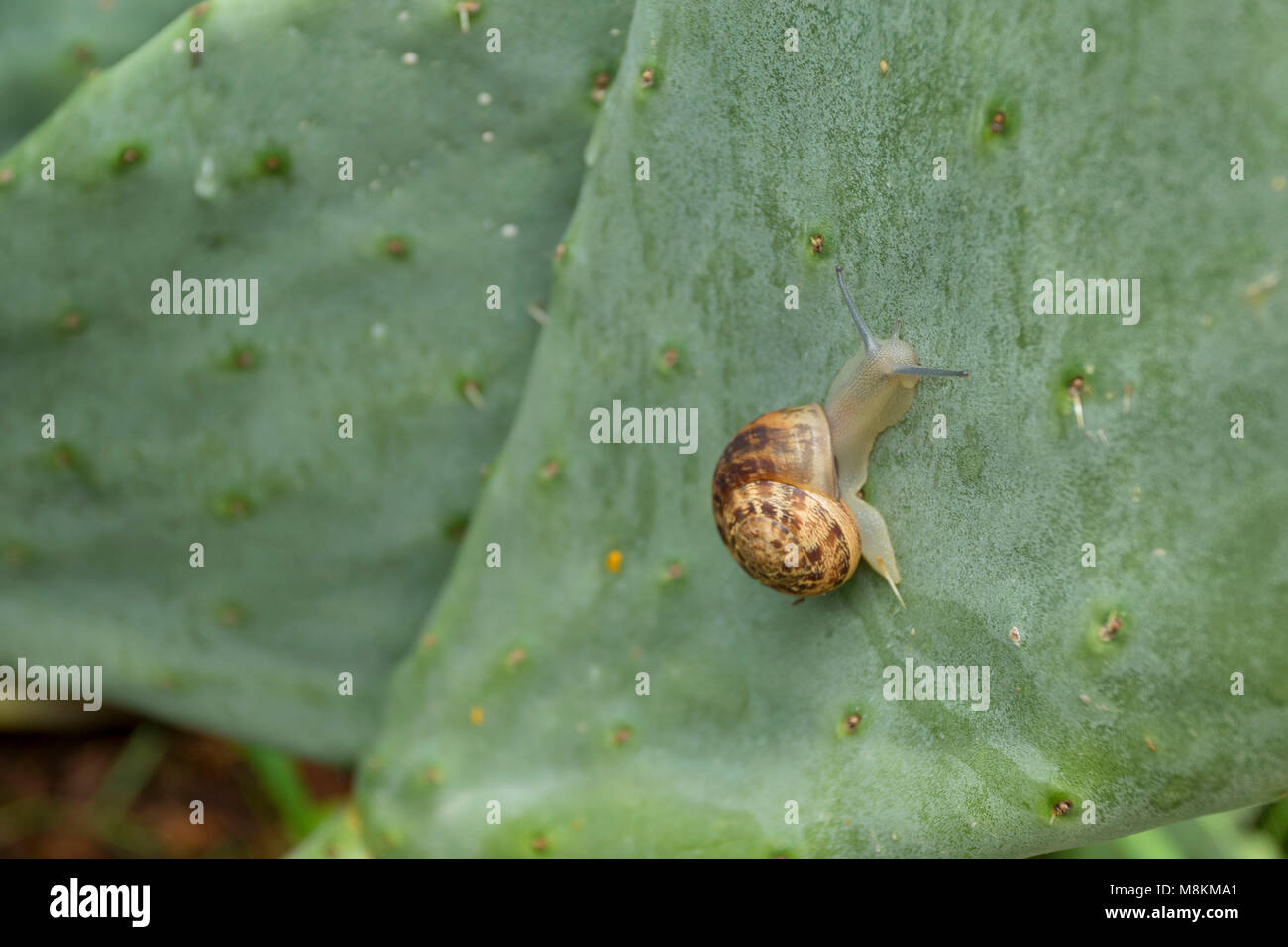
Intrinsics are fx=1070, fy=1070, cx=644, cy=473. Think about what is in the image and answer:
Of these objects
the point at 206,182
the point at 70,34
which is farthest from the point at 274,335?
the point at 70,34

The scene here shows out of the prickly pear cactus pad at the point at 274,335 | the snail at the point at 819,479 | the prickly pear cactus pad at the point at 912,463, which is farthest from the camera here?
the prickly pear cactus pad at the point at 274,335

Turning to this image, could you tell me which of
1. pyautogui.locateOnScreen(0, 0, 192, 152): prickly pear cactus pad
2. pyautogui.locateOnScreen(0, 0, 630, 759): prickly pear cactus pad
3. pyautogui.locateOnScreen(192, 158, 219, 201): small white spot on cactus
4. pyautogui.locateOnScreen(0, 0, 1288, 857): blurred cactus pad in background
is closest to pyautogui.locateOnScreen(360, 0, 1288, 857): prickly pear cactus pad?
pyautogui.locateOnScreen(0, 0, 1288, 857): blurred cactus pad in background

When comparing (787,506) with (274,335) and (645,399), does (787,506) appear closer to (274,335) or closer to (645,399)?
(645,399)

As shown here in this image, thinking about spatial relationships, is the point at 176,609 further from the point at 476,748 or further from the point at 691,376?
the point at 691,376

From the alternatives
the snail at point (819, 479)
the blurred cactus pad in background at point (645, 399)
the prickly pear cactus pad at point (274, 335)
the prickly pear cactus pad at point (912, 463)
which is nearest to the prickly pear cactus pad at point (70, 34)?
the blurred cactus pad in background at point (645, 399)

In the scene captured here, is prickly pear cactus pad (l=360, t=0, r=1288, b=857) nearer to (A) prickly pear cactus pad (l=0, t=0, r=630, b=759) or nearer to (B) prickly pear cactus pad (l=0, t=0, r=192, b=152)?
(A) prickly pear cactus pad (l=0, t=0, r=630, b=759)

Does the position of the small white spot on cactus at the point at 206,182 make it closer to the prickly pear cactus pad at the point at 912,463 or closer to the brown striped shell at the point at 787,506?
the prickly pear cactus pad at the point at 912,463

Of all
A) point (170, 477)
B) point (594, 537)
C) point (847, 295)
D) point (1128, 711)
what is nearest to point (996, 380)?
Answer: point (847, 295)
